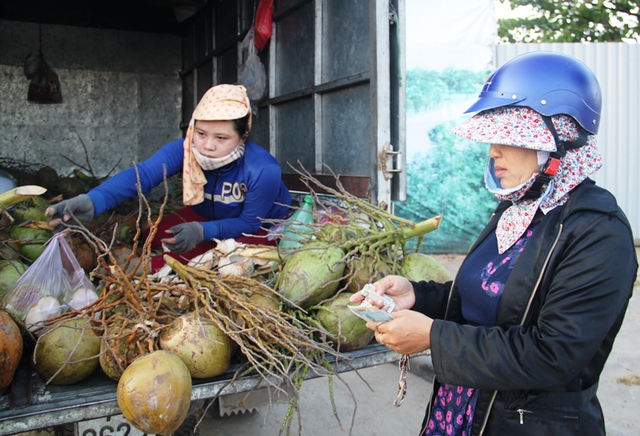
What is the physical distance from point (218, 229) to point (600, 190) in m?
2.00

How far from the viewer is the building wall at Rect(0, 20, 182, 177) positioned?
6367 millimetres

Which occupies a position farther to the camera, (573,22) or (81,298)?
(573,22)

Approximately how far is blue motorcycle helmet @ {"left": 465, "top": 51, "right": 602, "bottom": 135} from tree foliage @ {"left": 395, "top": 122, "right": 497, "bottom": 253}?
5.99m

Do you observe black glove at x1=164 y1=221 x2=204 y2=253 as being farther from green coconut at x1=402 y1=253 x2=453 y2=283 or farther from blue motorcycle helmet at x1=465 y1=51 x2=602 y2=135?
blue motorcycle helmet at x1=465 y1=51 x2=602 y2=135

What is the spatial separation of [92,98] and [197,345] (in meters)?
5.73

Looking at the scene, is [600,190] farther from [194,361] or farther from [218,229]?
[218,229]

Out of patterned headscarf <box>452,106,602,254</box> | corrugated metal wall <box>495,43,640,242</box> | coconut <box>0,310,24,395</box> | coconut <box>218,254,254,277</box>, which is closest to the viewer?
patterned headscarf <box>452,106,602,254</box>

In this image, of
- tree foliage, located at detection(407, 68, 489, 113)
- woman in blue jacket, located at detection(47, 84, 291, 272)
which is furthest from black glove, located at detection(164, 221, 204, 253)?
tree foliage, located at detection(407, 68, 489, 113)

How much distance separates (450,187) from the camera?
25.3 ft

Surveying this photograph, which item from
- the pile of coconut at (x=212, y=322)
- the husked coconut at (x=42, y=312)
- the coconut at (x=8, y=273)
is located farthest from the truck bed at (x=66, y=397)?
the coconut at (x=8, y=273)

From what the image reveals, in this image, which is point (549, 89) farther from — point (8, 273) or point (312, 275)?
point (8, 273)

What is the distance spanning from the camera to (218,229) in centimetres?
300

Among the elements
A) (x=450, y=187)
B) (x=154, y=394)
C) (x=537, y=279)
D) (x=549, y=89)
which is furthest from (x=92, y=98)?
(x=537, y=279)

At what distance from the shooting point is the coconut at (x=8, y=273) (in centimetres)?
230
